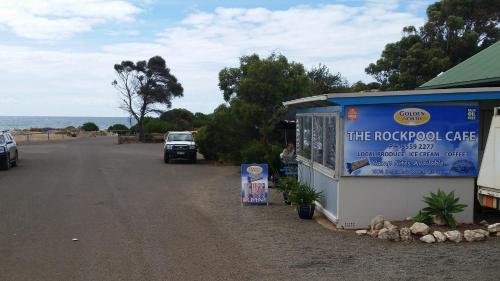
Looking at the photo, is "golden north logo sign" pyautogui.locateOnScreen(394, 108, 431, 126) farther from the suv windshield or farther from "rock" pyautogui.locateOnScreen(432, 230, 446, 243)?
the suv windshield

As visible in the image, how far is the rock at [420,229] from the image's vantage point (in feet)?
31.8

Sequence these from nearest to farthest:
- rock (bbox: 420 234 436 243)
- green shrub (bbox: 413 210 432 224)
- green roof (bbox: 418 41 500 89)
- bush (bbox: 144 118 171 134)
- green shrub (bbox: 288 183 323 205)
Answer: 1. rock (bbox: 420 234 436 243)
2. green shrub (bbox: 413 210 432 224)
3. green shrub (bbox: 288 183 323 205)
4. green roof (bbox: 418 41 500 89)
5. bush (bbox: 144 118 171 134)

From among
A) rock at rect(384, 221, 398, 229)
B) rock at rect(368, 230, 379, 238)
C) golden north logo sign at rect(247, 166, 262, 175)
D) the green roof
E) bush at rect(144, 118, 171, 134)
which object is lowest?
rock at rect(368, 230, 379, 238)

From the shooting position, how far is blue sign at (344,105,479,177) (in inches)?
422

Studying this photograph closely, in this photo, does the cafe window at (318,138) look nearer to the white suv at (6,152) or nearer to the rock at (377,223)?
the rock at (377,223)

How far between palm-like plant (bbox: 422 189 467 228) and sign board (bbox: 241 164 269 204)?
16.5ft

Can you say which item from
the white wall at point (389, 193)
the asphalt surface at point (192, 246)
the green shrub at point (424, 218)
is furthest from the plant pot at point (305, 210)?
the green shrub at point (424, 218)

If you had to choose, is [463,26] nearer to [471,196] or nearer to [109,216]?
[471,196]

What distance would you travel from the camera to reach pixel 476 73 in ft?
44.7

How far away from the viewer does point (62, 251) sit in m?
8.96

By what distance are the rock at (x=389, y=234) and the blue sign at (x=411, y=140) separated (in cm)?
138

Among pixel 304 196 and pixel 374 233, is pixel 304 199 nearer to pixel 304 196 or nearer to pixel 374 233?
pixel 304 196

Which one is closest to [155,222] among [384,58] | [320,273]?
[320,273]

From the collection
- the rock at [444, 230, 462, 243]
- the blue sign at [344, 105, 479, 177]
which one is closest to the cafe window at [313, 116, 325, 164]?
the blue sign at [344, 105, 479, 177]
